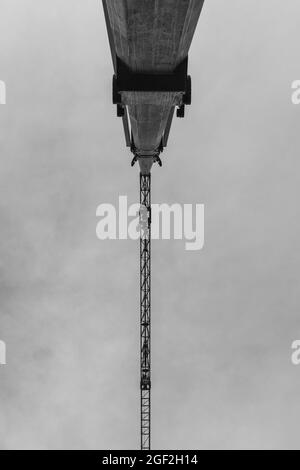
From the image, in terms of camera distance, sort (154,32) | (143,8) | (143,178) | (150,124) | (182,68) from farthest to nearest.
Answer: (143,178), (150,124), (182,68), (154,32), (143,8)

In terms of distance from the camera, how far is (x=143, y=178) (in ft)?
165

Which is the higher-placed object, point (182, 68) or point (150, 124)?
point (150, 124)

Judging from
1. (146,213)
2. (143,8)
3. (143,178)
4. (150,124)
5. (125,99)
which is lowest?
(143,8)

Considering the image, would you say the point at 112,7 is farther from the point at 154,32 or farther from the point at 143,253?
the point at 143,253

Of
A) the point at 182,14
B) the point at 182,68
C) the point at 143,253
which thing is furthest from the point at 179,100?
the point at 143,253

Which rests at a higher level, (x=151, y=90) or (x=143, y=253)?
(x=143, y=253)

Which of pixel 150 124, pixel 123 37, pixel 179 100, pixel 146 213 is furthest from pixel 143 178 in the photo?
pixel 123 37

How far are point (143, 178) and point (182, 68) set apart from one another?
34396mm

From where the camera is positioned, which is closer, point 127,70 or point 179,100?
point 127,70

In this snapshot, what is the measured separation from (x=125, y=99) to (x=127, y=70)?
5.38 feet

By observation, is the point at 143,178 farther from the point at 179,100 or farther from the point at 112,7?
the point at 112,7

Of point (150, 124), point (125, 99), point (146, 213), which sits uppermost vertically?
point (146, 213)

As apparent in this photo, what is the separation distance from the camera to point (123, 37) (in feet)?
45.5

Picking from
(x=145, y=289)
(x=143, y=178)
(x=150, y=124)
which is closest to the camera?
(x=150, y=124)
